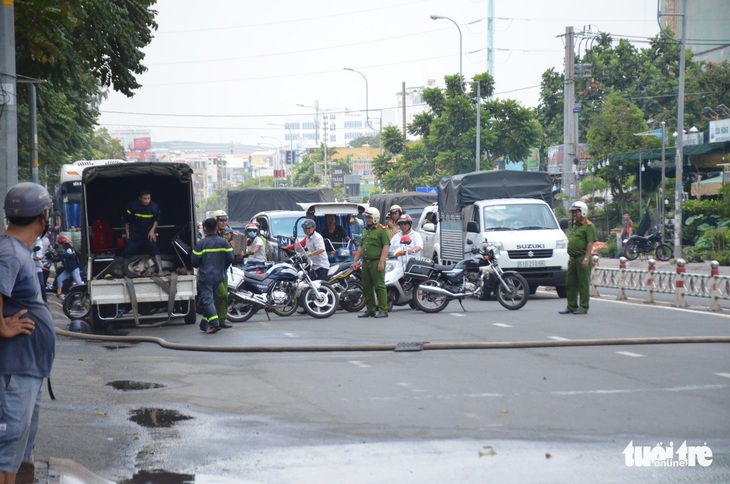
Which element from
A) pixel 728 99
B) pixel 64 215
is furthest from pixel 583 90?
pixel 64 215

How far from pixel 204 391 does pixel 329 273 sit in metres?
9.23

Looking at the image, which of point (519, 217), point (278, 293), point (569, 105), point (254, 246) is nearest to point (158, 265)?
point (278, 293)

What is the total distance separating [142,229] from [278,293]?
270 cm

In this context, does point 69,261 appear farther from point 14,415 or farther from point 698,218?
point 698,218

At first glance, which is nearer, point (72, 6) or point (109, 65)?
point (72, 6)

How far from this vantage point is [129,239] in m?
17.5

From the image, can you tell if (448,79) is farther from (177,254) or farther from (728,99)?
(177,254)

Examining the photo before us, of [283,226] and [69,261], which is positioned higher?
[283,226]

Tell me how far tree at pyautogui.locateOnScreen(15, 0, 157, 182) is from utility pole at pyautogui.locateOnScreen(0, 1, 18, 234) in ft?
6.66

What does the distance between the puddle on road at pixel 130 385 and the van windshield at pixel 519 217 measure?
12646mm

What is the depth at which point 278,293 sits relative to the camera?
60.0 feet

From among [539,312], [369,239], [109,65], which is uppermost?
[109,65]

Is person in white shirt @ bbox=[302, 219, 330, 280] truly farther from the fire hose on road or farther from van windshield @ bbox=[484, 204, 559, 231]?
the fire hose on road

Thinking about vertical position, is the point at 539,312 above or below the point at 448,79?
below
